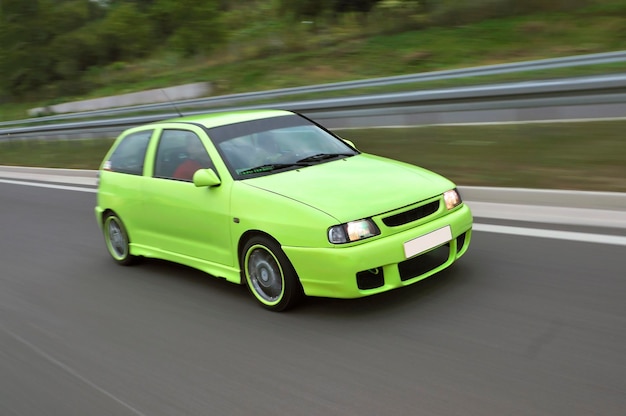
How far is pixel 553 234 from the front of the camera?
19.2 ft

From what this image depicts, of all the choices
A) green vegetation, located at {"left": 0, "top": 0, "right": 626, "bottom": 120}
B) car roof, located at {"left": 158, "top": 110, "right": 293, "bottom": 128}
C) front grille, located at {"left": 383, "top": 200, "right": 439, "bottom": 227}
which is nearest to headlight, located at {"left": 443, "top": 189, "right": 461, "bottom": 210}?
front grille, located at {"left": 383, "top": 200, "right": 439, "bottom": 227}

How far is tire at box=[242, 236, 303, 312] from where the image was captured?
4.69 metres

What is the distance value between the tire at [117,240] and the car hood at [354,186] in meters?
2.18

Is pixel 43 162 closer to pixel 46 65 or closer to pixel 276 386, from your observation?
pixel 276 386

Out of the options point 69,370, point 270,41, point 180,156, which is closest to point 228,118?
point 180,156

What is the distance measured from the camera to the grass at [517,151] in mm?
7145

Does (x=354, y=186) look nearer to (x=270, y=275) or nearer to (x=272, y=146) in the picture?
(x=270, y=275)

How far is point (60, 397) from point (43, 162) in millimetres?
14655

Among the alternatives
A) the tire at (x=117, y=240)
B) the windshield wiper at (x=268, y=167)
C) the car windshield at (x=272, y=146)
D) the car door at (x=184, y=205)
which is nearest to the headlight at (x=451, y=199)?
the car windshield at (x=272, y=146)

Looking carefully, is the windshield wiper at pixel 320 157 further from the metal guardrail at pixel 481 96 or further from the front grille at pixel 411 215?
the metal guardrail at pixel 481 96

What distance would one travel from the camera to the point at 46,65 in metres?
41.7

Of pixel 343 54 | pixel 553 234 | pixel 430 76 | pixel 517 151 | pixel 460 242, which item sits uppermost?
pixel 430 76

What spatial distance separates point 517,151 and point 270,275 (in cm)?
461

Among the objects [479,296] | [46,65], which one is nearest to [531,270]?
[479,296]
